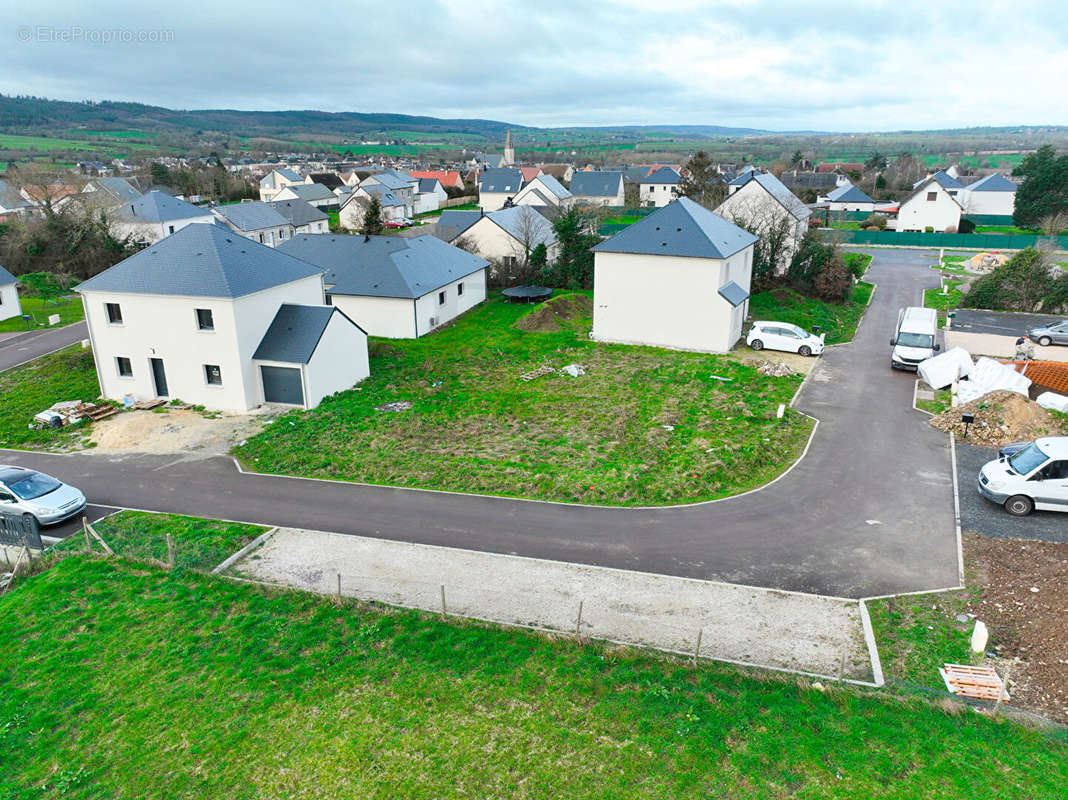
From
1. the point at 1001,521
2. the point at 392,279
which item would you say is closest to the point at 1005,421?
the point at 1001,521

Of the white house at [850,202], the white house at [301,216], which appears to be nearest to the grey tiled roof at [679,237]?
the white house at [301,216]

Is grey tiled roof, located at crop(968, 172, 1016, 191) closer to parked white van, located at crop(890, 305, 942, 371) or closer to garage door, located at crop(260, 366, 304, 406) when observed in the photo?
parked white van, located at crop(890, 305, 942, 371)

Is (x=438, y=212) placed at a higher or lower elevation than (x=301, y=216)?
lower

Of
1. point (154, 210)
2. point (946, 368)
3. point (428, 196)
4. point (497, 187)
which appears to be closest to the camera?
point (946, 368)

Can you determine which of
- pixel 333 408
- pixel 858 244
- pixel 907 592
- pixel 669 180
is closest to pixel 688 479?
pixel 907 592

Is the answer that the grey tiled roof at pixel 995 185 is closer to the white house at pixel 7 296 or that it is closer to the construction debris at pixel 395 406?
the construction debris at pixel 395 406

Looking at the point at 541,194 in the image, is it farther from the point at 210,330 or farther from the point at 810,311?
the point at 210,330

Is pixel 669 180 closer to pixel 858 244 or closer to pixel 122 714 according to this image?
pixel 858 244
